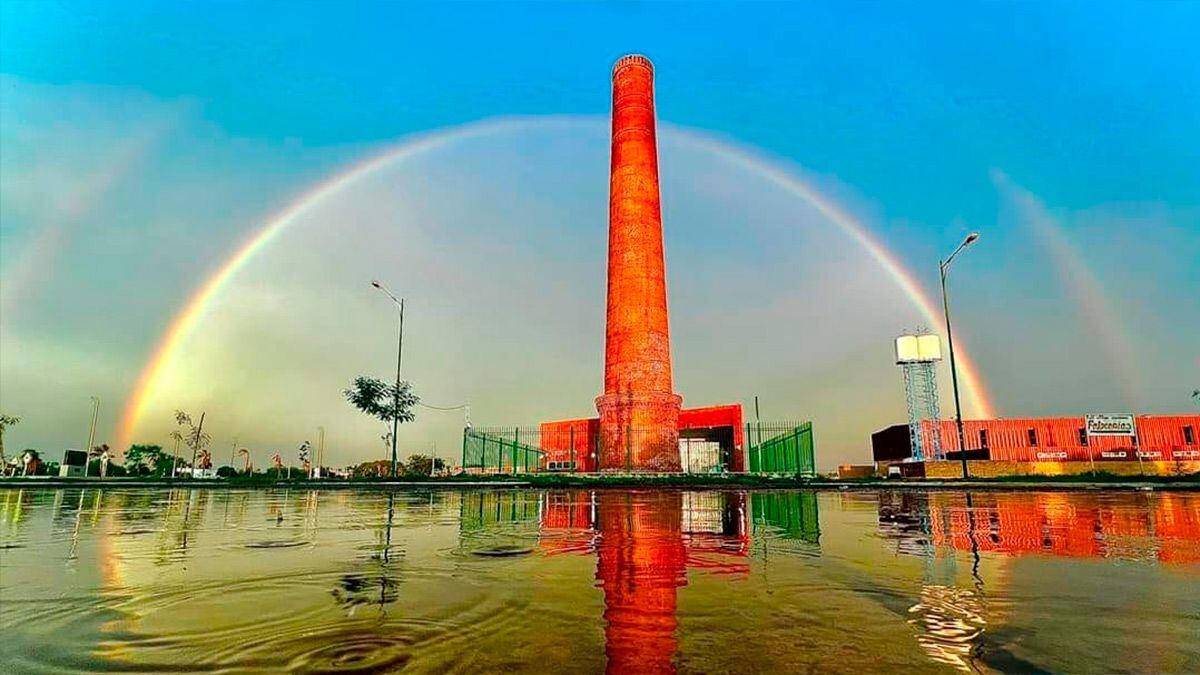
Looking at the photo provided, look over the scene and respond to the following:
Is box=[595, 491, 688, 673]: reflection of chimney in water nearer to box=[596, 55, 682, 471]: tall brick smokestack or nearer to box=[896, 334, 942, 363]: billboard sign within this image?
box=[596, 55, 682, 471]: tall brick smokestack

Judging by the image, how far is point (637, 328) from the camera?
97.5 ft

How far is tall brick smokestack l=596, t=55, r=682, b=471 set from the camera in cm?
2888

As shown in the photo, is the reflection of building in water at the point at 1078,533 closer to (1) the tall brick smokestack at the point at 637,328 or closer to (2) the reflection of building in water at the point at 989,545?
(2) the reflection of building in water at the point at 989,545

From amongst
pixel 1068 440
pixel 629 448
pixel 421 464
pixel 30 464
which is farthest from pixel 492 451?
pixel 1068 440

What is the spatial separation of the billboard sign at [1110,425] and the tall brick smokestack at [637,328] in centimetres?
3055

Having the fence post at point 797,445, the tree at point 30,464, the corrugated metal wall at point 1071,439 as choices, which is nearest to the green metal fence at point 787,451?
the fence post at point 797,445

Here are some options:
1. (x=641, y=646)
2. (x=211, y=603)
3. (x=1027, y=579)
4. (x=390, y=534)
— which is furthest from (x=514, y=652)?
(x=390, y=534)

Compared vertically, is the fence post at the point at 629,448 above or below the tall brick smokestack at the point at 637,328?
below

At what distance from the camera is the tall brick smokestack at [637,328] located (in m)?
28.9

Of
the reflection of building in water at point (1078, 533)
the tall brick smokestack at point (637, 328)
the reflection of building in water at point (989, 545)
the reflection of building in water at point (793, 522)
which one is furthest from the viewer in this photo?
the tall brick smokestack at point (637, 328)

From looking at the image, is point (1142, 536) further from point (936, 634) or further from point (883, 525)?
point (936, 634)

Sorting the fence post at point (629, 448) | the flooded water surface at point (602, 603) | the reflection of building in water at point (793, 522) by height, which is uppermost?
the fence post at point (629, 448)

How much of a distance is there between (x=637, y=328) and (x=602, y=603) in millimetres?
27093

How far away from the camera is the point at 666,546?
16.1ft
